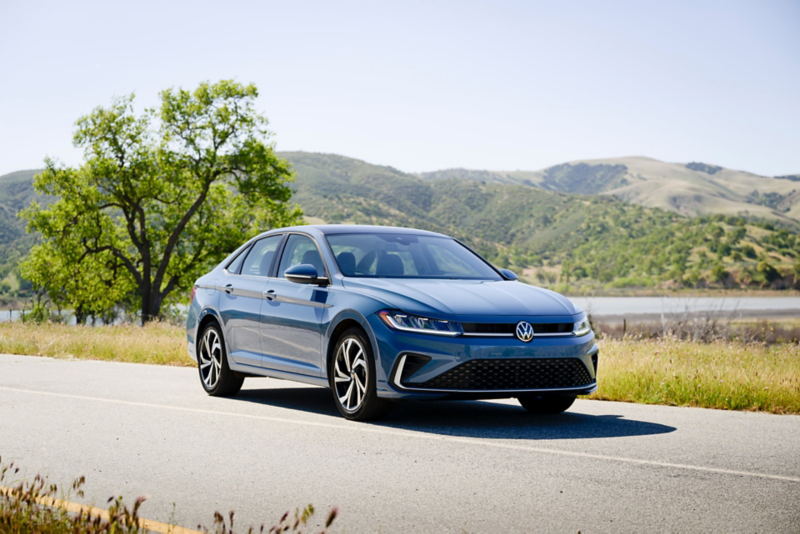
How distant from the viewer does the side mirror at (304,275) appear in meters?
8.49

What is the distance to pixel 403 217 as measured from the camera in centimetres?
16862

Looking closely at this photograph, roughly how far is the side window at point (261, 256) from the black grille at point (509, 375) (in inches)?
116

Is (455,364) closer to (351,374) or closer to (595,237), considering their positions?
(351,374)

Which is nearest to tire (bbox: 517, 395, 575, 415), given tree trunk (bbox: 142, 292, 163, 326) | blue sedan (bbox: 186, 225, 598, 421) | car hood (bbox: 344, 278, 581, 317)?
blue sedan (bbox: 186, 225, 598, 421)

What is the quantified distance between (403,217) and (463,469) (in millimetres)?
162703

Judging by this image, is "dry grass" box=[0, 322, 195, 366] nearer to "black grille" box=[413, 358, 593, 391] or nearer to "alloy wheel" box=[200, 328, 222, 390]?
"alloy wheel" box=[200, 328, 222, 390]

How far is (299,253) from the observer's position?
9.48m

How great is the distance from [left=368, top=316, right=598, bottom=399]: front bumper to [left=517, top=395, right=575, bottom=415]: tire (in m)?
→ 0.94

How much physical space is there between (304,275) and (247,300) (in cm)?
152

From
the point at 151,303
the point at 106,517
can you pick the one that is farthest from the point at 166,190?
the point at 106,517

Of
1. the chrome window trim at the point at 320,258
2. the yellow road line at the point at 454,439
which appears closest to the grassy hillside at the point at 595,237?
the chrome window trim at the point at 320,258

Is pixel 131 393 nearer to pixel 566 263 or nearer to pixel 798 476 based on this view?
pixel 798 476

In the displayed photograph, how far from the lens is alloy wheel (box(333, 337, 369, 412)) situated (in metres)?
8.01

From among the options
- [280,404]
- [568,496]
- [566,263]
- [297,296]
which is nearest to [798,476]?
[568,496]
